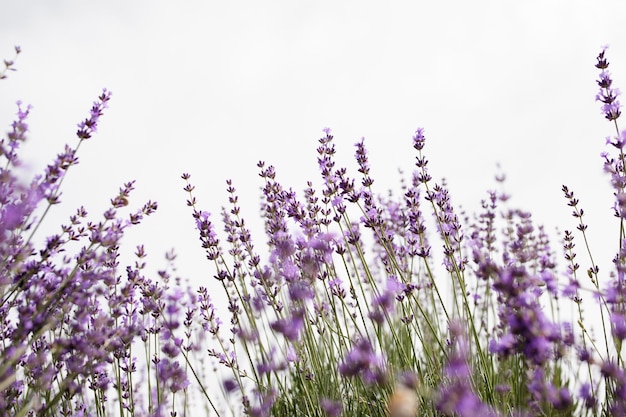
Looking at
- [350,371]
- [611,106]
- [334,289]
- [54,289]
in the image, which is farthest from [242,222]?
[611,106]

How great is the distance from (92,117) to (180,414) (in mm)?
1849

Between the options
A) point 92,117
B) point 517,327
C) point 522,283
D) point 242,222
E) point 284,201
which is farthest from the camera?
point 242,222

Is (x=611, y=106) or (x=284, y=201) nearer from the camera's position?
(x=611, y=106)

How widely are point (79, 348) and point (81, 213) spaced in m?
0.82

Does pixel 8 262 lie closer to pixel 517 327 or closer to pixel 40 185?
pixel 40 185

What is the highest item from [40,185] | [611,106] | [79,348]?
[611,106]

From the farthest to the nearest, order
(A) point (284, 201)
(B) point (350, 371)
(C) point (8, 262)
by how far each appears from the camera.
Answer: (A) point (284, 201), (C) point (8, 262), (B) point (350, 371)

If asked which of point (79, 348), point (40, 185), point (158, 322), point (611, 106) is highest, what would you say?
point (611, 106)

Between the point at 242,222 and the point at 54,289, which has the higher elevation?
the point at 242,222

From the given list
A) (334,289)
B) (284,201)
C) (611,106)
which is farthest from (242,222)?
(611,106)

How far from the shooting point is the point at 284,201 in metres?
3.26

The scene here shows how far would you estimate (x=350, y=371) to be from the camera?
179 cm

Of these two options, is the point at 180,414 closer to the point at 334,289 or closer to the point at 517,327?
the point at 334,289

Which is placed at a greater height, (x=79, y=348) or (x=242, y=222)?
(x=242, y=222)
